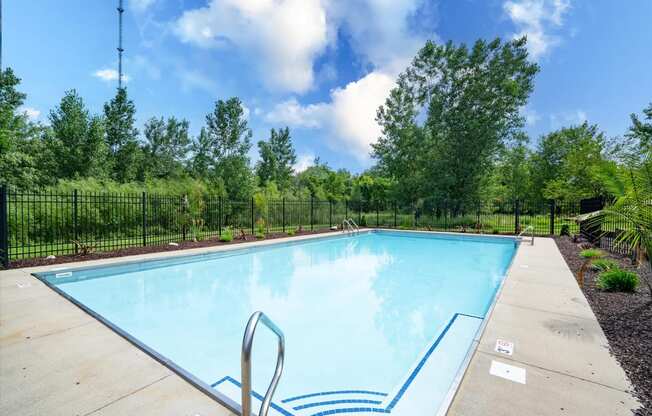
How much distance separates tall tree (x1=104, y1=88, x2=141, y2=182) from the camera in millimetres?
19953

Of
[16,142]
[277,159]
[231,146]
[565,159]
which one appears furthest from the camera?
[277,159]

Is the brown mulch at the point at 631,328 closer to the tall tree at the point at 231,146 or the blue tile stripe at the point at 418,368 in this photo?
the blue tile stripe at the point at 418,368

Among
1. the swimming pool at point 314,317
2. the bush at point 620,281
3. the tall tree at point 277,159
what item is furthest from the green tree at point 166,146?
the bush at point 620,281

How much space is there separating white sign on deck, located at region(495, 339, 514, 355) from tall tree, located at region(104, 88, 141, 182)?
22.9 meters

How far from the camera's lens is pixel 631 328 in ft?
10.5

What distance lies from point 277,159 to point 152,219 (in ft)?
46.6

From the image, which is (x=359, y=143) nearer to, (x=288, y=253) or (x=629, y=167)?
(x=288, y=253)

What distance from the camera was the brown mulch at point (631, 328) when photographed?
7.31 ft

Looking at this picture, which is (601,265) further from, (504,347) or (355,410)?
(355,410)

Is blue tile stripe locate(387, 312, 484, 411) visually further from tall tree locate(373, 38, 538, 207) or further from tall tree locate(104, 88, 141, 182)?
tall tree locate(104, 88, 141, 182)

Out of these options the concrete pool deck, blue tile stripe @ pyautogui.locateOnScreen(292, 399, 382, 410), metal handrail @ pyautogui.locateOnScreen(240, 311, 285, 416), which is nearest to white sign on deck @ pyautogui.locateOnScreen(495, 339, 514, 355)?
the concrete pool deck

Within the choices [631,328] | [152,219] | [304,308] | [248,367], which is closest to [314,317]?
[304,308]

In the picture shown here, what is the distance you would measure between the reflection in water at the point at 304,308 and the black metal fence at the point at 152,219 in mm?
2765

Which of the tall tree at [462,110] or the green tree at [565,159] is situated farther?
the green tree at [565,159]
